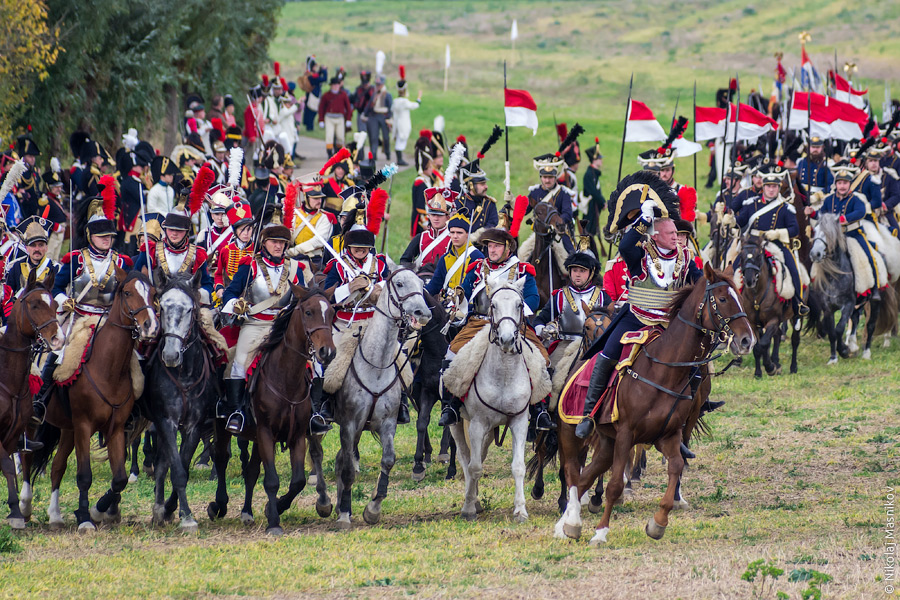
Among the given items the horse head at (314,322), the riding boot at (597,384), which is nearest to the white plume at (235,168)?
the horse head at (314,322)

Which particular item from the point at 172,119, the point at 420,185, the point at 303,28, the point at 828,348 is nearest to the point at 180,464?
the point at 420,185

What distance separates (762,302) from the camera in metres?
20.7

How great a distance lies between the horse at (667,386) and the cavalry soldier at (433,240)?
5073mm

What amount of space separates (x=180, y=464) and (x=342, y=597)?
3.30 metres

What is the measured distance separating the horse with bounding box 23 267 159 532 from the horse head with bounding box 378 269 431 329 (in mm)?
2290

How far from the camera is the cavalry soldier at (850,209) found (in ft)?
72.9

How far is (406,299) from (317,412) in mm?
1544

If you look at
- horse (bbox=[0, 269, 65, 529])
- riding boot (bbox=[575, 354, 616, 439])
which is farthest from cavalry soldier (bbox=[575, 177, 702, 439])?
horse (bbox=[0, 269, 65, 529])

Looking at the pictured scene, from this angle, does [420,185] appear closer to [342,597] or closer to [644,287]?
[644,287]

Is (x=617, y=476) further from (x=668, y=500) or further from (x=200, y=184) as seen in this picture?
(x=200, y=184)

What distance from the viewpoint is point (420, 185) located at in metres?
22.7

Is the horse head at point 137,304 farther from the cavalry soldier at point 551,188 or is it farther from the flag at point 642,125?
the cavalry soldier at point 551,188

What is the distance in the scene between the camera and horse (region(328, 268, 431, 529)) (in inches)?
483

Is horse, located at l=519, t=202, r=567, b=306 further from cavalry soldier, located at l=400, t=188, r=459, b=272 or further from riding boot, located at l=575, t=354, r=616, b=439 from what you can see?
riding boot, located at l=575, t=354, r=616, b=439
